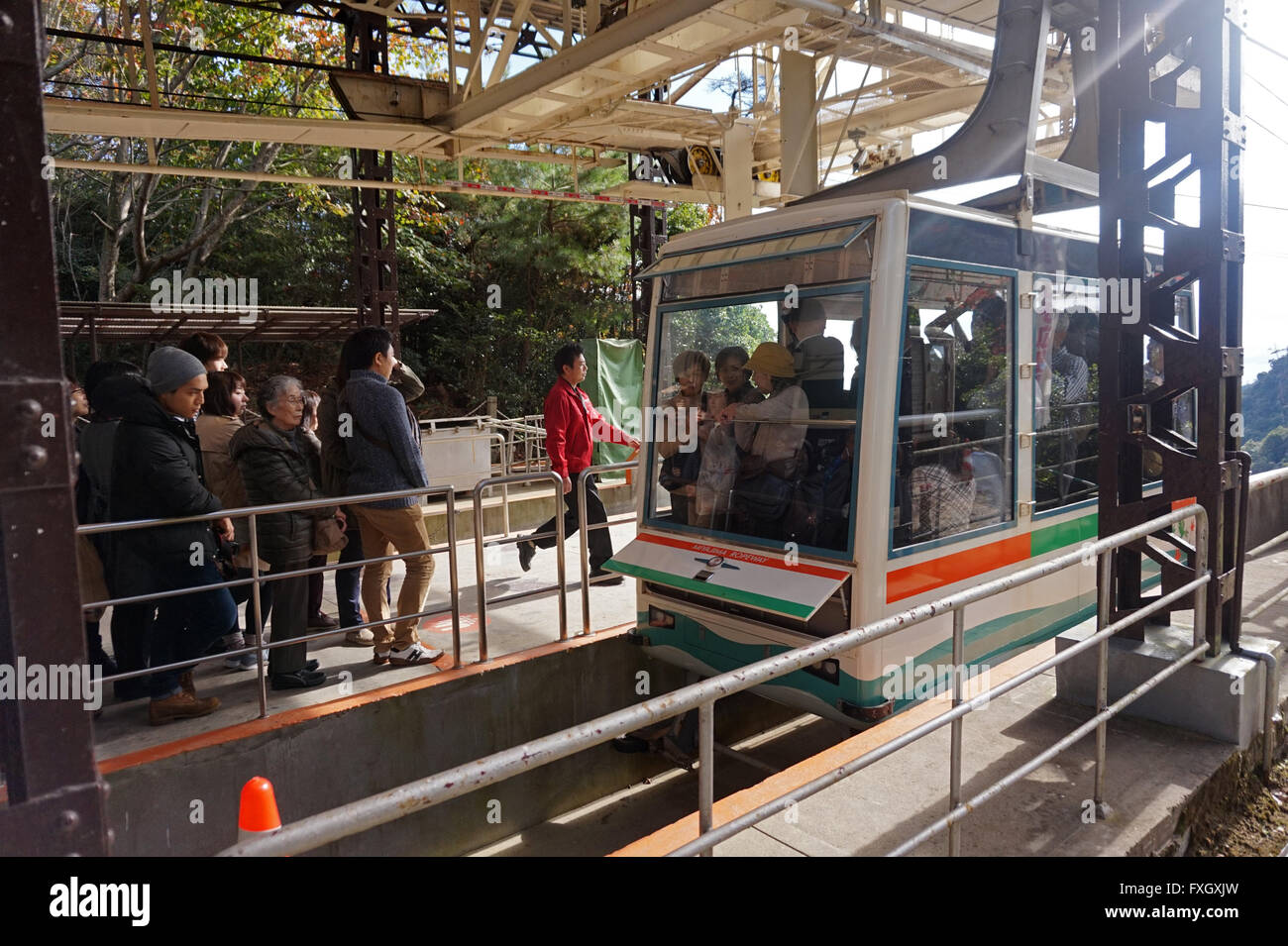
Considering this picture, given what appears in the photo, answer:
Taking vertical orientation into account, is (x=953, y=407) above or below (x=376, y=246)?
below

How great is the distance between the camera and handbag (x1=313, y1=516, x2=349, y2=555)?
5422mm

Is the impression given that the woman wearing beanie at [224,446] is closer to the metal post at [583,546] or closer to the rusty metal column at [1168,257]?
the metal post at [583,546]

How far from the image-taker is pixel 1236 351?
14.0ft

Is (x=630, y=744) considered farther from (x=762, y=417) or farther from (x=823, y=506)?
(x=762, y=417)

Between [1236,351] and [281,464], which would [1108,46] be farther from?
[281,464]

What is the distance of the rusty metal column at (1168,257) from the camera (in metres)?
4.05

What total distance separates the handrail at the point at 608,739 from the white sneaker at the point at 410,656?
351 cm

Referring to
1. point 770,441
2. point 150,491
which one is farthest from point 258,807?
point 770,441

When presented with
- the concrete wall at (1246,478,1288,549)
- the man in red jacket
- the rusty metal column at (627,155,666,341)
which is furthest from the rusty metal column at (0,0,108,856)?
the rusty metal column at (627,155,666,341)

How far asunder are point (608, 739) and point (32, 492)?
134 cm

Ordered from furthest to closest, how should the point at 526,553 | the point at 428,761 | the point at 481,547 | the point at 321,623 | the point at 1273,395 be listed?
1. the point at 1273,395
2. the point at 526,553
3. the point at 321,623
4. the point at 481,547
5. the point at 428,761

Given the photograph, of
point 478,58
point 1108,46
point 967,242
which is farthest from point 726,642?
point 478,58

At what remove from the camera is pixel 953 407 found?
15.5ft
